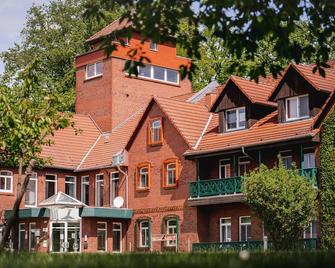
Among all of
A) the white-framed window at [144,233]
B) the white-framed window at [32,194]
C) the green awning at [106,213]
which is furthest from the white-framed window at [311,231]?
the white-framed window at [32,194]

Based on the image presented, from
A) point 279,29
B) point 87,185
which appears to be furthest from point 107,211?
point 279,29

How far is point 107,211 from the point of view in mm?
46375

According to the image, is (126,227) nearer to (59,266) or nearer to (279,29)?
(279,29)

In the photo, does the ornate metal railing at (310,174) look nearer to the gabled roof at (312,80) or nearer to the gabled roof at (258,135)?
the gabled roof at (258,135)

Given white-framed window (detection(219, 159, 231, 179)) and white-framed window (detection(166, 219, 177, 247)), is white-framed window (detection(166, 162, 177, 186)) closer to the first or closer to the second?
white-framed window (detection(166, 219, 177, 247))

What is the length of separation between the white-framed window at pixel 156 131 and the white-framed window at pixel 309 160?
33.3ft

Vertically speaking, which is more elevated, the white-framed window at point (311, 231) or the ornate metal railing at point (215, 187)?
the ornate metal railing at point (215, 187)

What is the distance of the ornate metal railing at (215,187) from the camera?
3962 centimetres

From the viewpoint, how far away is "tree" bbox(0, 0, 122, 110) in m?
70.4

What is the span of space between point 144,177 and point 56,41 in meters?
29.5

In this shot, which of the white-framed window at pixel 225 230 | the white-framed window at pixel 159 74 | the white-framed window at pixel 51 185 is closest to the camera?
the white-framed window at pixel 225 230

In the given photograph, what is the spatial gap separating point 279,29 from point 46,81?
56.5m

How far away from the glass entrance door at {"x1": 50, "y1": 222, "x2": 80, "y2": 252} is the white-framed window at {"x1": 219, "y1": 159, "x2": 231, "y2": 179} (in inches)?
417

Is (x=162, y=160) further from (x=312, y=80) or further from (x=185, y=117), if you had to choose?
(x=312, y=80)
